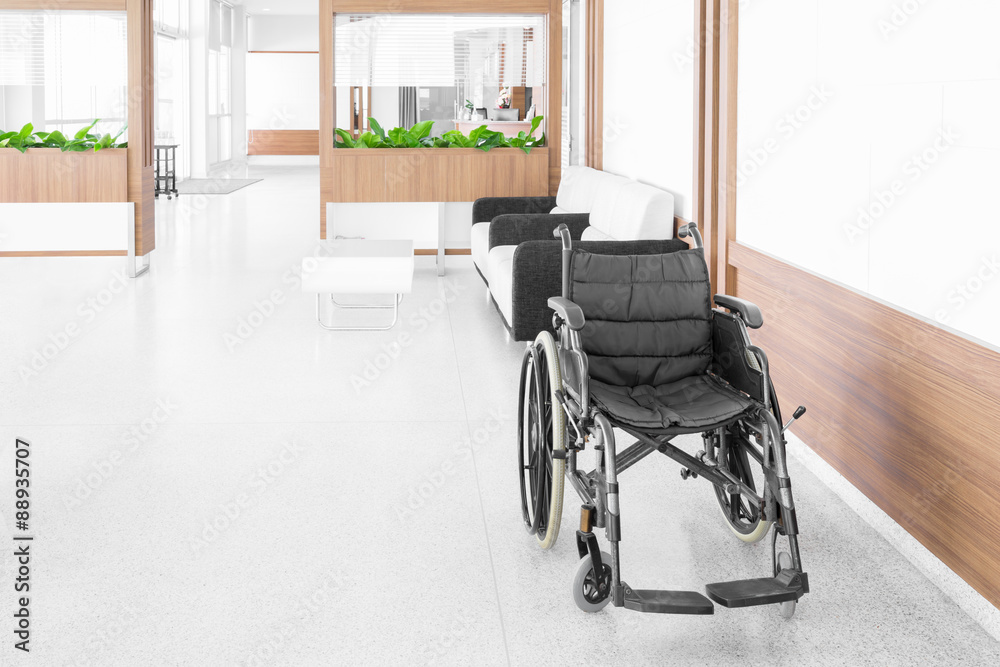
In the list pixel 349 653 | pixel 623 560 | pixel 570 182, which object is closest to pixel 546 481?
pixel 623 560

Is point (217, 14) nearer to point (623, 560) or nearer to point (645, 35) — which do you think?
point (645, 35)

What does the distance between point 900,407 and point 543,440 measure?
0.99 metres

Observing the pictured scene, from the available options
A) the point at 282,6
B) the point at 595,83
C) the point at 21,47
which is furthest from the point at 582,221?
the point at 282,6

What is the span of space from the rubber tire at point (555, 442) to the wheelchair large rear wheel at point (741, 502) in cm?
50

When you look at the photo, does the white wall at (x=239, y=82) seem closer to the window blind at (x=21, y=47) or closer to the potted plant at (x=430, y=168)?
the window blind at (x=21, y=47)

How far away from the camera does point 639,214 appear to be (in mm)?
4945

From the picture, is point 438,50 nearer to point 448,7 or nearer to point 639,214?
point 448,7

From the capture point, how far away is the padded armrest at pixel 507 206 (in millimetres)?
7129

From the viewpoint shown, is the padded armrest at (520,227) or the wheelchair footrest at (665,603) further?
the padded armrest at (520,227)

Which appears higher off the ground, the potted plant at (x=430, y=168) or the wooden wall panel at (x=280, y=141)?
the wooden wall panel at (x=280, y=141)

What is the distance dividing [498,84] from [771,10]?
4633 millimetres

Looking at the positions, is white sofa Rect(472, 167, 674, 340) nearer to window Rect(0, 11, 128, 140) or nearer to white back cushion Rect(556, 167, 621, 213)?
white back cushion Rect(556, 167, 621, 213)

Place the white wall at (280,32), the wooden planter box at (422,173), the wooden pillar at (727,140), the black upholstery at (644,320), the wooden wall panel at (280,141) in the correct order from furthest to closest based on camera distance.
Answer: the wooden wall panel at (280,141), the white wall at (280,32), the wooden planter box at (422,173), the wooden pillar at (727,140), the black upholstery at (644,320)

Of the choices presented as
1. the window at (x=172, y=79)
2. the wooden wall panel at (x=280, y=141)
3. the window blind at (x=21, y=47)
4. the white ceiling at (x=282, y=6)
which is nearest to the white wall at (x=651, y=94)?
the window blind at (x=21, y=47)
